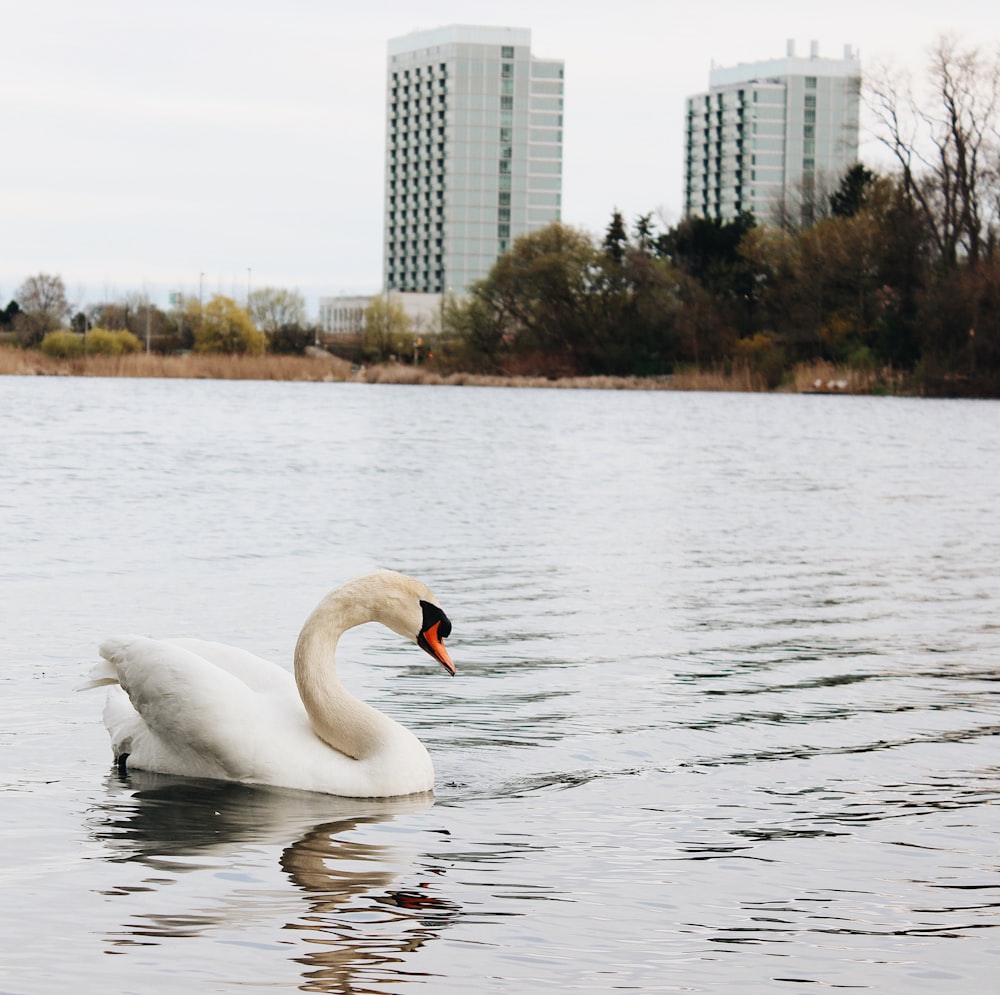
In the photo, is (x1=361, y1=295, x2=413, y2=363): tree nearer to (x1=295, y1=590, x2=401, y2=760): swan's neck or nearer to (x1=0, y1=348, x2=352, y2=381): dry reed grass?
(x1=0, y1=348, x2=352, y2=381): dry reed grass

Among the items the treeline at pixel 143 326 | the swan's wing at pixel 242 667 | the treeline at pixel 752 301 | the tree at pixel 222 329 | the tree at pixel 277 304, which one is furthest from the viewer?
the tree at pixel 277 304

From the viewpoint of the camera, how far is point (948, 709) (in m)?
7.50

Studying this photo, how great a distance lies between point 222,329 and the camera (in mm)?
93250

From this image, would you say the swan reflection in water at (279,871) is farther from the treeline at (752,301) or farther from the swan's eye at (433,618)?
the treeline at (752,301)

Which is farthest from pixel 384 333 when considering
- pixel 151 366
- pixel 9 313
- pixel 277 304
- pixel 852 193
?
pixel 151 366

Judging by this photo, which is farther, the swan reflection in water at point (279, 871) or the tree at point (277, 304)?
the tree at point (277, 304)

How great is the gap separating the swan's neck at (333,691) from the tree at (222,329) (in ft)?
283

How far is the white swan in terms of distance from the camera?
5.65 m

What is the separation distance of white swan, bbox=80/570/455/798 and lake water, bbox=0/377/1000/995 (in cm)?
12

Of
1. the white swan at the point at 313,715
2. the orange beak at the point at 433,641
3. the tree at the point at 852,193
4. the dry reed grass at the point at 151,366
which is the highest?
the tree at the point at 852,193

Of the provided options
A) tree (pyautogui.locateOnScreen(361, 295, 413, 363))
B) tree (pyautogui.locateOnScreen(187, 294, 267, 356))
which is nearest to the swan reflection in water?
tree (pyautogui.locateOnScreen(187, 294, 267, 356))

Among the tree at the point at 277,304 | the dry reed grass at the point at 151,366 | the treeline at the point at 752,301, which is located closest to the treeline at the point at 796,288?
the treeline at the point at 752,301

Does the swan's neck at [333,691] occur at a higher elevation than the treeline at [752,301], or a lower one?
lower

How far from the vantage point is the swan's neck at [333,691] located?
5656mm
